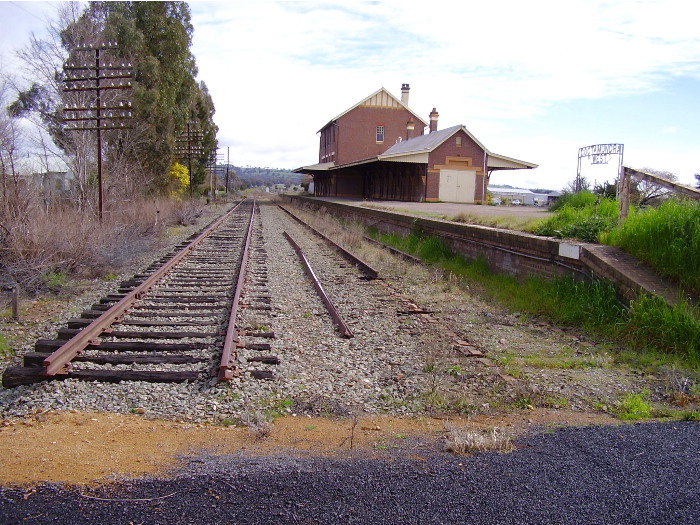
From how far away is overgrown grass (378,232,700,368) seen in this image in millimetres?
6406

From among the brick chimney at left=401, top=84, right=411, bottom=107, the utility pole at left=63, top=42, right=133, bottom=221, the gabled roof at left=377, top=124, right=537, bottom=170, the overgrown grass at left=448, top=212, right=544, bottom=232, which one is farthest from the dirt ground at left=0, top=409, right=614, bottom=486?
the brick chimney at left=401, top=84, right=411, bottom=107

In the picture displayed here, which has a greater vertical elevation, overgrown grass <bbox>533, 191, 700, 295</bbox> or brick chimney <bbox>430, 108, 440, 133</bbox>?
brick chimney <bbox>430, 108, 440, 133</bbox>

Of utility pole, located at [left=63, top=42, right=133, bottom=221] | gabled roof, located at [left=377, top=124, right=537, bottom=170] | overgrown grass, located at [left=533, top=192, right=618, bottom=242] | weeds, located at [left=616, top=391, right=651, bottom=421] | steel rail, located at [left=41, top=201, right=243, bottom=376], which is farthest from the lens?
gabled roof, located at [left=377, top=124, right=537, bottom=170]

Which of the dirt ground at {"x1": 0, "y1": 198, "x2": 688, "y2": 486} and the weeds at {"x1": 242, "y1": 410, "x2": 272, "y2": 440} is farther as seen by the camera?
the weeds at {"x1": 242, "y1": 410, "x2": 272, "y2": 440}

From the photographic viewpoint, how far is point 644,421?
469 cm

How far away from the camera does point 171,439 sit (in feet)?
13.9

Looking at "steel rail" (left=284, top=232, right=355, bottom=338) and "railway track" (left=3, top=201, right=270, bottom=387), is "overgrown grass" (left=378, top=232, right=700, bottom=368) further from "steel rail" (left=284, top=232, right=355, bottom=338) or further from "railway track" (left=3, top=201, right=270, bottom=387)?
"railway track" (left=3, top=201, right=270, bottom=387)

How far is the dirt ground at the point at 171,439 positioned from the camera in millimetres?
3660

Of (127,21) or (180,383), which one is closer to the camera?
(180,383)

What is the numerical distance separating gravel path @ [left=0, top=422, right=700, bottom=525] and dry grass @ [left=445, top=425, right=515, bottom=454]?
107 mm

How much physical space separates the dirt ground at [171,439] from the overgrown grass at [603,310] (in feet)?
7.09

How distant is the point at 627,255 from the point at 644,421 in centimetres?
425

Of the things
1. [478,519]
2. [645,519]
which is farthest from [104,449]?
[645,519]

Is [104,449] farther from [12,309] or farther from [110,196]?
[110,196]
